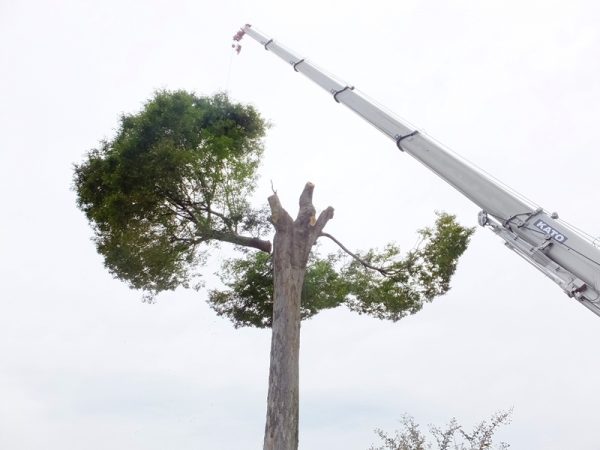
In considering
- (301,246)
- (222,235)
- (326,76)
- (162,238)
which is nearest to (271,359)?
(301,246)

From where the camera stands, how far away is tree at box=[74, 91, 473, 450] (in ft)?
47.8

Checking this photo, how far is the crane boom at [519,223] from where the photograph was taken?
7.90 m

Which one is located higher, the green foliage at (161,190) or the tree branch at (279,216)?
the green foliage at (161,190)

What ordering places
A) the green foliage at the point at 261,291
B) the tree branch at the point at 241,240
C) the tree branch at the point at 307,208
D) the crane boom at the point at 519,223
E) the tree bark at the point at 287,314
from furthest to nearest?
the green foliage at the point at 261,291 → the tree branch at the point at 241,240 → the tree branch at the point at 307,208 → the tree bark at the point at 287,314 → the crane boom at the point at 519,223

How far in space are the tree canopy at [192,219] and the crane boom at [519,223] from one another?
4.01 m

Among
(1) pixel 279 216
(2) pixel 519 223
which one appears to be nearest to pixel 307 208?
(1) pixel 279 216

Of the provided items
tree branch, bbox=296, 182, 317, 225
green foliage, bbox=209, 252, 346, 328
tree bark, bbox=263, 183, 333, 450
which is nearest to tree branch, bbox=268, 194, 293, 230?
tree bark, bbox=263, 183, 333, 450

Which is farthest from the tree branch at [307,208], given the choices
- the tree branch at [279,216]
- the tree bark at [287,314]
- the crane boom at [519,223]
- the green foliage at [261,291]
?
the green foliage at [261,291]

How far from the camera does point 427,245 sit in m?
15.4

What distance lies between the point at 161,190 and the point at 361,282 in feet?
18.8

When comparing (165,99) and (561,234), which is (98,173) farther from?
(561,234)

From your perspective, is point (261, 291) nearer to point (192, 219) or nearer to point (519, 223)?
point (192, 219)

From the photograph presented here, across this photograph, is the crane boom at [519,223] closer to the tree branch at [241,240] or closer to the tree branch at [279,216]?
the tree branch at [279,216]

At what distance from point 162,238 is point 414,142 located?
7340mm
